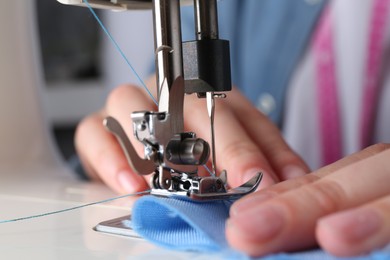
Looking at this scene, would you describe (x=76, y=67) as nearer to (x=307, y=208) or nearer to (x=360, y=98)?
(x=360, y=98)

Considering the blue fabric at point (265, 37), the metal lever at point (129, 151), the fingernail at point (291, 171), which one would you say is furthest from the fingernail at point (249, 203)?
the blue fabric at point (265, 37)

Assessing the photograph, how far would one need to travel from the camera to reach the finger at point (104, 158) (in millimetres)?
840

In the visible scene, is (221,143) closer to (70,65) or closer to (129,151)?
(129,151)

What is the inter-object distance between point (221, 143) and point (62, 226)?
0.25 meters

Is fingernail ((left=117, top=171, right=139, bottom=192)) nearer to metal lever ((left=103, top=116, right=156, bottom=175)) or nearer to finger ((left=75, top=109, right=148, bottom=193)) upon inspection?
finger ((left=75, top=109, right=148, bottom=193))

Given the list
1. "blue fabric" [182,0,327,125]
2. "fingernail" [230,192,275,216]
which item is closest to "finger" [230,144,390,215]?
"fingernail" [230,192,275,216]

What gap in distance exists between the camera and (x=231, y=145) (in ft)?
2.60

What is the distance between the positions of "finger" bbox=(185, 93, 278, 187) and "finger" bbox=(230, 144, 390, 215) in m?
0.10

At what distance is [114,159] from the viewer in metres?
0.90

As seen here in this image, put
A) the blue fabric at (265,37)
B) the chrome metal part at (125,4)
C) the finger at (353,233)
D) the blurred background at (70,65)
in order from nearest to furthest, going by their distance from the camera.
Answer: the finger at (353,233) → the chrome metal part at (125,4) → the blue fabric at (265,37) → the blurred background at (70,65)

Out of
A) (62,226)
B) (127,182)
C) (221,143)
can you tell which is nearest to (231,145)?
(221,143)

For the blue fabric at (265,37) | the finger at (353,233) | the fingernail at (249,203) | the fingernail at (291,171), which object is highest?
the blue fabric at (265,37)

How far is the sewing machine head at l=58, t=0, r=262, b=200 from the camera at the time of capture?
583 mm

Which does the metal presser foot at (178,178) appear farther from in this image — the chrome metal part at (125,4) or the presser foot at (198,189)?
the chrome metal part at (125,4)
